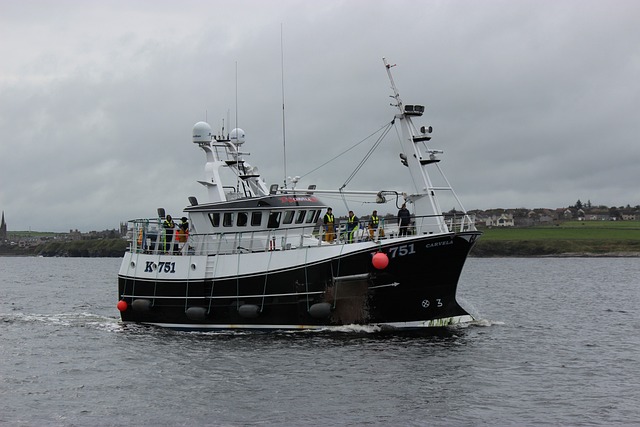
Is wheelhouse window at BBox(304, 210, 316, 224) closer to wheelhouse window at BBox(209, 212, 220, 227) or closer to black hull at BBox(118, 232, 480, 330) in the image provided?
wheelhouse window at BBox(209, 212, 220, 227)

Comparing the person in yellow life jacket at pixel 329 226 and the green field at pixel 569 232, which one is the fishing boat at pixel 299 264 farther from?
the green field at pixel 569 232

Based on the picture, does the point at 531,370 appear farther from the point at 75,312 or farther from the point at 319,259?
the point at 75,312

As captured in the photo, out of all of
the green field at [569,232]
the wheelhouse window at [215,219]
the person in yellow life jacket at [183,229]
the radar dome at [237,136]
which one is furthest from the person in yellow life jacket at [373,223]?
the green field at [569,232]

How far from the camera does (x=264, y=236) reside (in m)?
32.4

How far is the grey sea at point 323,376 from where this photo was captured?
1973cm

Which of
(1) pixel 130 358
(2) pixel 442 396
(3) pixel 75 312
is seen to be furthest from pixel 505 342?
(3) pixel 75 312

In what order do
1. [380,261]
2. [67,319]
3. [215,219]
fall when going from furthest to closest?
[67,319] < [215,219] < [380,261]

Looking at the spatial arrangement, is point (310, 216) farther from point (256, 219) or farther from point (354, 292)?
point (354, 292)

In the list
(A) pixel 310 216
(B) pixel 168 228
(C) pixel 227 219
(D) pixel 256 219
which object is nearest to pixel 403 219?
(A) pixel 310 216

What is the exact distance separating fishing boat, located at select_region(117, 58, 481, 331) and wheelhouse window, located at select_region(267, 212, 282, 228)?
0.04m

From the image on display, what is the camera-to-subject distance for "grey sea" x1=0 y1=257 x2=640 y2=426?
19734mm

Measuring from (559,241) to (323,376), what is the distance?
414 feet

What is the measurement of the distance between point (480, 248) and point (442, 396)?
13475 cm

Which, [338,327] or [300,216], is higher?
[300,216]
